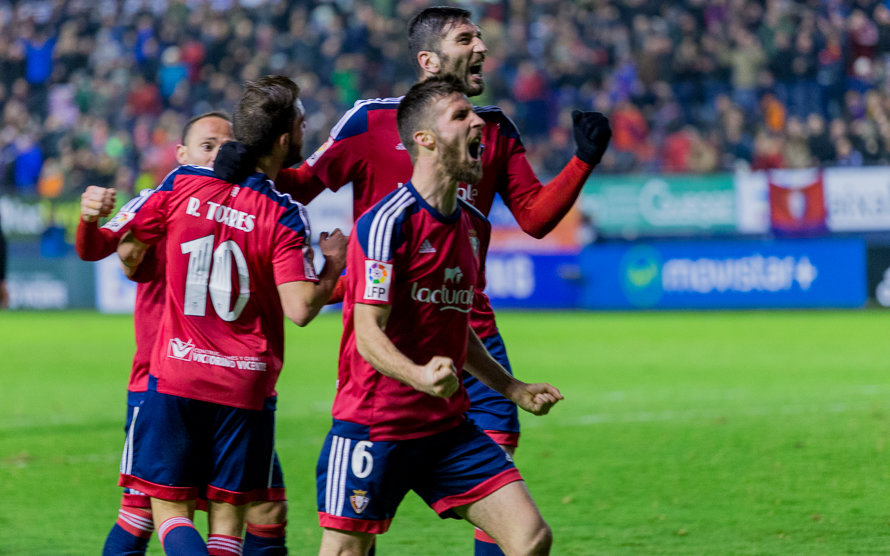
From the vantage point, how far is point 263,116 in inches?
175

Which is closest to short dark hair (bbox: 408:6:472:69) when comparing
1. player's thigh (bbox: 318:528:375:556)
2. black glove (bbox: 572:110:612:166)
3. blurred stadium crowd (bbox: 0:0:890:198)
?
black glove (bbox: 572:110:612:166)

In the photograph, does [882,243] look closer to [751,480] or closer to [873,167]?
[873,167]

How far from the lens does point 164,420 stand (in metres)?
4.42

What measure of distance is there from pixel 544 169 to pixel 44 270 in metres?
9.87

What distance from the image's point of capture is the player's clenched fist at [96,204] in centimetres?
447

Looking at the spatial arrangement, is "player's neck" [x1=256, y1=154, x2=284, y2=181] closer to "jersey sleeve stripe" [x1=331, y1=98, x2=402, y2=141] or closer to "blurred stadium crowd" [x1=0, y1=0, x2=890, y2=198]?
"jersey sleeve stripe" [x1=331, y1=98, x2=402, y2=141]

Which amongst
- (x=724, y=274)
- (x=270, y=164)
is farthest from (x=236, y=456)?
(x=724, y=274)

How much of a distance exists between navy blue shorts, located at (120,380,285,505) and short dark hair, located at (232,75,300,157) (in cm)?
95

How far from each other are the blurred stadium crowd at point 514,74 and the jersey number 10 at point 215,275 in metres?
17.6

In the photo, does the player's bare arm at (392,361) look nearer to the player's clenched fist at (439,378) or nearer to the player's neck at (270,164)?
the player's clenched fist at (439,378)

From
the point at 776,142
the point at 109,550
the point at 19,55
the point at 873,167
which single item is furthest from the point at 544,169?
the point at 109,550

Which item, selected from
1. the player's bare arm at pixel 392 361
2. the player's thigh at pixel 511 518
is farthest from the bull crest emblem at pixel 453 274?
the player's thigh at pixel 511 518

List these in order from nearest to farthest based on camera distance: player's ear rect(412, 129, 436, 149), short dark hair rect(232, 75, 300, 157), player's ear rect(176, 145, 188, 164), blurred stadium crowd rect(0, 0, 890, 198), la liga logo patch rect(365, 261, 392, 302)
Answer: la liga logo patch rect(365, 261, 392, 302) → player's ear rect(412, 129, 436, 149) → short dark hair rect(232, 75, 300, 157) → player's ear rect(176, 145, 188, 164) → blurred stadium crowd rect(0, 0, 890, 198)

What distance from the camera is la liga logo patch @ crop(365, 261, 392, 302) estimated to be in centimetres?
394
